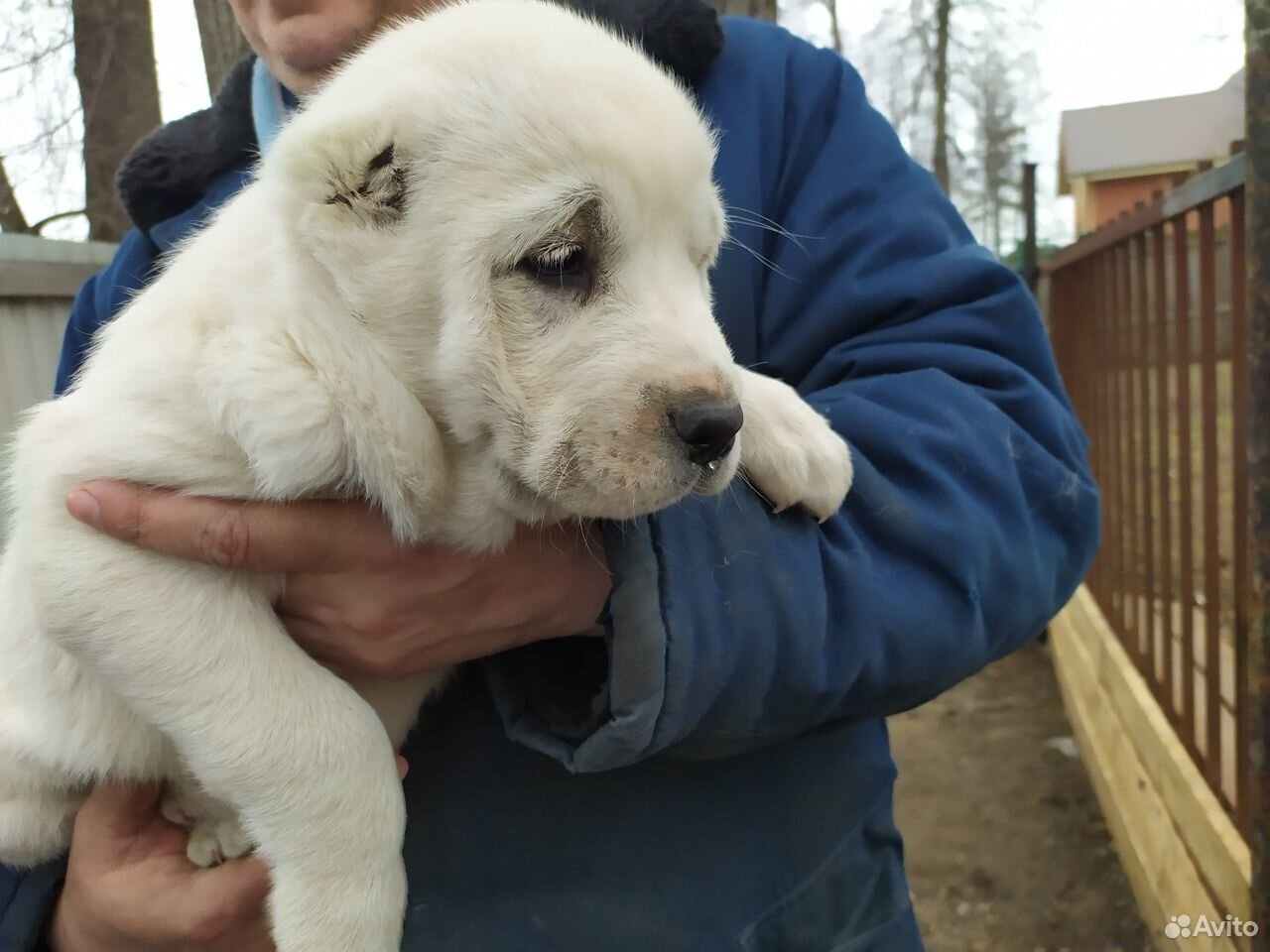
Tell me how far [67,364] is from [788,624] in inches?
77.8

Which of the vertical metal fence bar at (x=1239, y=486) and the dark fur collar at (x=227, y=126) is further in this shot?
the vertical metal fence bar at (x=1239, y=486)

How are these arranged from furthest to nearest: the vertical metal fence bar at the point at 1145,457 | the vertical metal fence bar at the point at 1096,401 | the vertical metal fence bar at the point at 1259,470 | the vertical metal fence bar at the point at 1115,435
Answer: the vertical metal fence bar at the point at 1096,401 → the vertical metal fence bar at the point at 1115,435 → the vertical metal fence bar at the point at 1145,457 → the vertical metal fence bar at the point at 1259,470

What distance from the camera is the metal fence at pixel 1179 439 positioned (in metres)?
→ 3.28

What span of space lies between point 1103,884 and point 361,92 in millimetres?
4580

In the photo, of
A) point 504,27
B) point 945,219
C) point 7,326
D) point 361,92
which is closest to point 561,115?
point 504,27

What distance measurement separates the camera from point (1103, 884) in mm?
4613

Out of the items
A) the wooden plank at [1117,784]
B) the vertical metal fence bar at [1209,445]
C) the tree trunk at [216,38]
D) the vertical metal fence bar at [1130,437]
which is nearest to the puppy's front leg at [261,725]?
the wooden plank at [1117,784]

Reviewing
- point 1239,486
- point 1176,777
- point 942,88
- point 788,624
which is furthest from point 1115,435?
point 942,88

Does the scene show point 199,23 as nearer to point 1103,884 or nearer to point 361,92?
point 361,92

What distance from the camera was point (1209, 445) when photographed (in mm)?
3967

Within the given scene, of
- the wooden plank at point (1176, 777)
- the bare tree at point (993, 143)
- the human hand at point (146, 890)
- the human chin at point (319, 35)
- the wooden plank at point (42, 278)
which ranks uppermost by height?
the bare tree at point (993, 143)

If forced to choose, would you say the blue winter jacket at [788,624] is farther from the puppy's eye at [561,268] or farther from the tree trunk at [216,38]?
the tree trunk at [216,38]

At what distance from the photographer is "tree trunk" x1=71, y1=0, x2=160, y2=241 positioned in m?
4.43

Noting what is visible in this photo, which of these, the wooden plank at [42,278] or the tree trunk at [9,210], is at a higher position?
the tree trunk at [9,210]
